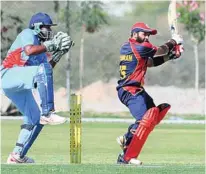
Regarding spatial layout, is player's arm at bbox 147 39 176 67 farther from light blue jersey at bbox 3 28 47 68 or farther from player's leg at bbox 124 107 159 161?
light blue jersey at bbox 3 28 47 68

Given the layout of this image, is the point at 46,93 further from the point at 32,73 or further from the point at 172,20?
the point at 172,20

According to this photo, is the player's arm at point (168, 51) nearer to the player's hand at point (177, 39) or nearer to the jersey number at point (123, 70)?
the player's hand at point (177, 39)

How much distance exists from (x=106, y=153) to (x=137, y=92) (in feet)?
19.2

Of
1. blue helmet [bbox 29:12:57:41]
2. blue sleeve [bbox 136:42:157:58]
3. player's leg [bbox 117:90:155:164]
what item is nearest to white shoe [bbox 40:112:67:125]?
blue helmet [bbox 29:12:57:41]

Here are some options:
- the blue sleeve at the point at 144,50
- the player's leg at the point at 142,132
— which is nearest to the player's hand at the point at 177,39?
the blue sleeve at the point at 144,50

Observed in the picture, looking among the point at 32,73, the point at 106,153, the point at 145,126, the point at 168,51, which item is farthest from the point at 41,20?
the point at 106,153

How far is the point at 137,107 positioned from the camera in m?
15.6

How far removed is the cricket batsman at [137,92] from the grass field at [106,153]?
39 centimetres

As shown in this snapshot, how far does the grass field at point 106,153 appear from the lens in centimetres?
1366

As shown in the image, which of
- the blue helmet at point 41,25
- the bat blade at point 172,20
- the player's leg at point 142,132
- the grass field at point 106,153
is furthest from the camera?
the bat blade at point 172,20

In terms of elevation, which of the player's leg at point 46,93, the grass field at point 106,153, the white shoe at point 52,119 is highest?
the player's leg at point 46,93

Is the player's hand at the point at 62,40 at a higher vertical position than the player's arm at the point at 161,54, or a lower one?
higher

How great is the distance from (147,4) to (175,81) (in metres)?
22.0

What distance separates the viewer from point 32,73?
14742 millimetres
